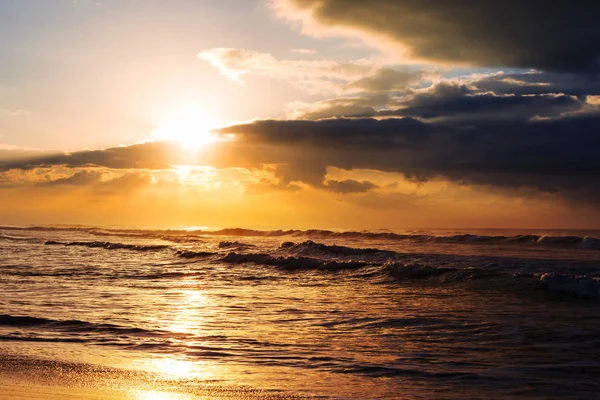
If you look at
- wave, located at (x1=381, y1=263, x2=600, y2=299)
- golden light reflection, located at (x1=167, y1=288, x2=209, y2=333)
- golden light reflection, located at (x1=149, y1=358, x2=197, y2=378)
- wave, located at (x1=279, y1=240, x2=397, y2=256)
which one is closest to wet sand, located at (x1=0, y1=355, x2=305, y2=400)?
golden light reflection, located at (x1=149, y1=358, x2=197, y2=378)

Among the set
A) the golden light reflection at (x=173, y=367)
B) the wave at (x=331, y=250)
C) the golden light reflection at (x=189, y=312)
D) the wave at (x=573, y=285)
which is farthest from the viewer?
the wave at (x=331, y=250)

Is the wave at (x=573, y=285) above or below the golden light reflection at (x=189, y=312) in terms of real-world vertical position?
above

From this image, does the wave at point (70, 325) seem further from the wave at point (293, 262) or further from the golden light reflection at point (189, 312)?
the wave at point (293, 262)

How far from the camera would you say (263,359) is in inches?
375

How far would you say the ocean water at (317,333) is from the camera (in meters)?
8.12

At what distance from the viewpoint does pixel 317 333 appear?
38.7 feet

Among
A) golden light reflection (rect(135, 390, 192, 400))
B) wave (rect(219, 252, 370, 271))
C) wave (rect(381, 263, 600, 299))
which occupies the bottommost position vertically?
wave (rect(219, 252, 370, 271))

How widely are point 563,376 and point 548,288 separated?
993cm

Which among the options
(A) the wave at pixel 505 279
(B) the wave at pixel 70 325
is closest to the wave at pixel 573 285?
(A) the wave at pixel 505 279

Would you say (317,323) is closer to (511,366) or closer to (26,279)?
(511,366)

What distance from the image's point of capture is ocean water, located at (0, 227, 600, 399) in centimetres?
812

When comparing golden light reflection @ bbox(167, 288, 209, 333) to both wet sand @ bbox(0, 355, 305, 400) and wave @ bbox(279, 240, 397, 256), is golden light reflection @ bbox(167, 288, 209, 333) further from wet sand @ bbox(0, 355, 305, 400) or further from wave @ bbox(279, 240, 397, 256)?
wave @ bbox(279, 240, 397, 256)

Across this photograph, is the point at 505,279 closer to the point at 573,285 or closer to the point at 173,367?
the point at 573,285

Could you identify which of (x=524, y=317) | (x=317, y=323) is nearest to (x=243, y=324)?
(x=317, y=323)
